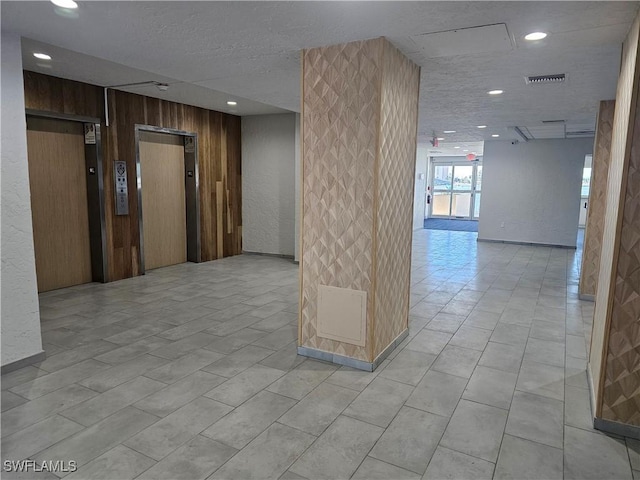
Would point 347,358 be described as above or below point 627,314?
below

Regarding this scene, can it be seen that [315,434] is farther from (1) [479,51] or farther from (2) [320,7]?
(1) [479,51]

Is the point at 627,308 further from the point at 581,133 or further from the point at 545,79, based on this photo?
the point at 581,133

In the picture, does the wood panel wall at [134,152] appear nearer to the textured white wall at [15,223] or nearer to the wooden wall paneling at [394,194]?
the textured white wall at [15,223]

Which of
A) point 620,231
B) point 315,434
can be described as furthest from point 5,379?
point 620,231

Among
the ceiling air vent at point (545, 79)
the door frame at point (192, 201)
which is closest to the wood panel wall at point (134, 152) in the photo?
the door frame at point (192, 201)

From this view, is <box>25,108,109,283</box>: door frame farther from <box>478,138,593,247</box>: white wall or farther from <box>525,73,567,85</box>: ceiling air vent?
<box>478,138,593,247</box>: white wall

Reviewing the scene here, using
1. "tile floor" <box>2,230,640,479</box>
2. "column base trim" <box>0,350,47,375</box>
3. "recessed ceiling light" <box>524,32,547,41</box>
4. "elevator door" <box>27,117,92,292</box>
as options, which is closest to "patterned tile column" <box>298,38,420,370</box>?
"tile floor" <box>2,230,640,479</box>

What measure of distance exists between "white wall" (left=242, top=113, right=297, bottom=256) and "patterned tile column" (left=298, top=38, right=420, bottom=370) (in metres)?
4.53

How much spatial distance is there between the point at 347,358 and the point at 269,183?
17.5ft

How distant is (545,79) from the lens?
14.3ft

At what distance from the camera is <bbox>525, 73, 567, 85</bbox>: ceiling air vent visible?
14.0ft

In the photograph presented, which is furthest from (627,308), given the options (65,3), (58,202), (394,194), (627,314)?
(58,202)

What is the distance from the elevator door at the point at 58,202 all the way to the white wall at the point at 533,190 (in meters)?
9.03

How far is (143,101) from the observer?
6340 mm
